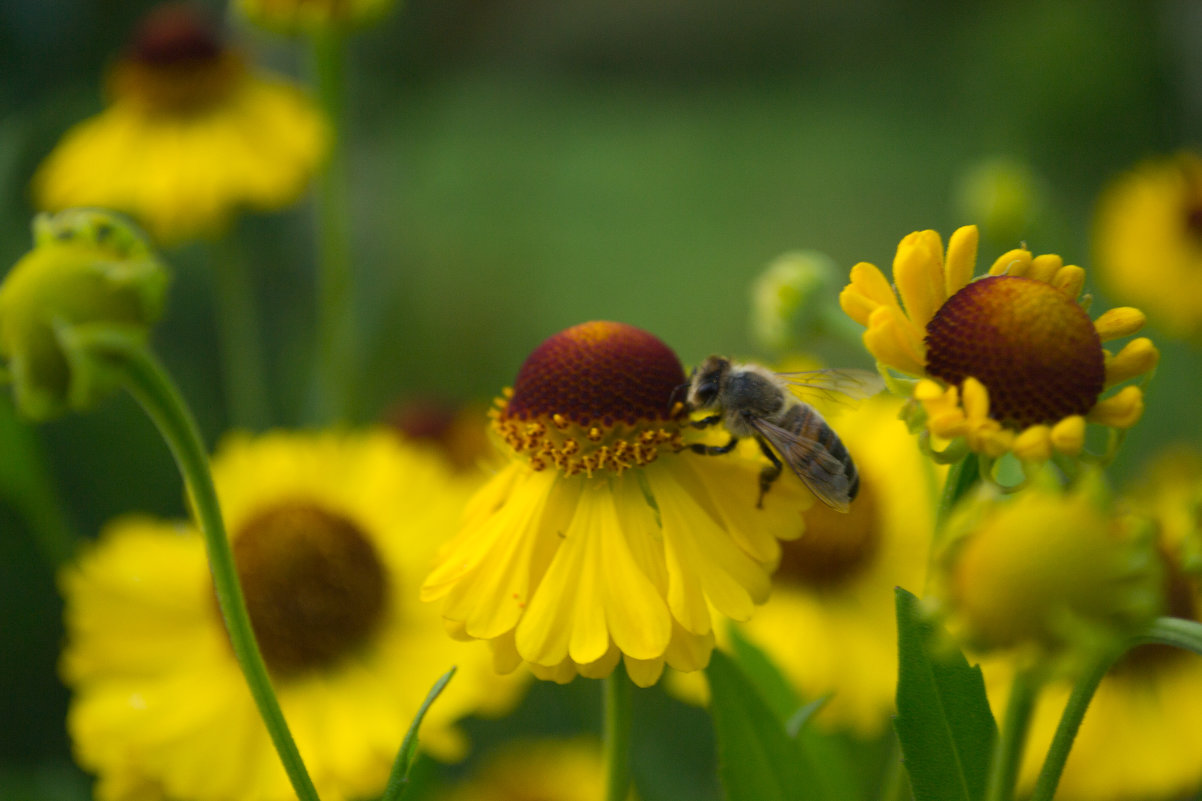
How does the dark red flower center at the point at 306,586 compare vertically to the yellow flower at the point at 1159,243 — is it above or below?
below

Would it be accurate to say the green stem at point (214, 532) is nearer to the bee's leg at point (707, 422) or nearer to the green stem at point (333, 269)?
the bee's leg at point (707, 422)

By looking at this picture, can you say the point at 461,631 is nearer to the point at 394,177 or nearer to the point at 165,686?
the point at 165,686

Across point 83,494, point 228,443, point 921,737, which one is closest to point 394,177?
point 83,494

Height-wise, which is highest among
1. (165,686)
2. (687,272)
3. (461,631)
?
(461,631)

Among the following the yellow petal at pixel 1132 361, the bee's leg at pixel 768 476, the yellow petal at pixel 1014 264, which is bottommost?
the bee's leg at pixel 768 476

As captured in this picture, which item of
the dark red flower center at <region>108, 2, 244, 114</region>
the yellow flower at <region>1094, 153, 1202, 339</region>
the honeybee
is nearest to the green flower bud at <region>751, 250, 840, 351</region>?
the honeybee

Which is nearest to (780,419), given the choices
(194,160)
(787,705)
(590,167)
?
(787,705)

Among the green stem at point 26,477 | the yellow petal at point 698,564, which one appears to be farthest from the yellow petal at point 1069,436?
the green stem at point 26,477
